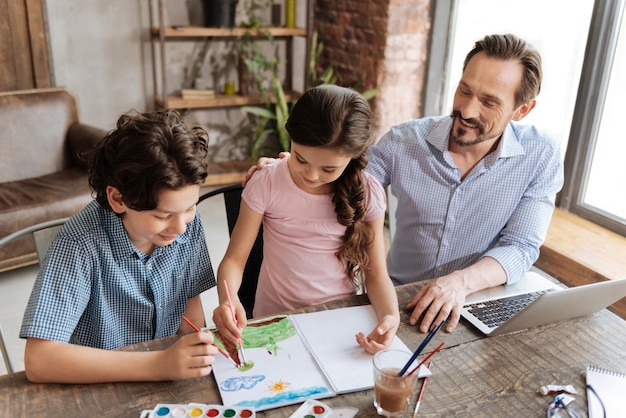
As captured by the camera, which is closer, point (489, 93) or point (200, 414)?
point (200, 414)

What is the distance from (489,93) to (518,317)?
28.4 inches

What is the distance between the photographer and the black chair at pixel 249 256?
5.75 feet

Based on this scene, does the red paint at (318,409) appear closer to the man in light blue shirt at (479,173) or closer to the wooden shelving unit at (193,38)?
the man in light blue shirt at (479,173)

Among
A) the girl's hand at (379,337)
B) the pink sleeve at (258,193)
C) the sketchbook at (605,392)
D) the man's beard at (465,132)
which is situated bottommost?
the sketchbook at (605,392)

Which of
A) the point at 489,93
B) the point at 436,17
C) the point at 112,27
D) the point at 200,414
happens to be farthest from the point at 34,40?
the point at 200,414

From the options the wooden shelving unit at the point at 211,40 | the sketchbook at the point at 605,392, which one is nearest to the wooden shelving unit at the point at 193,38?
the wooden shelving unit at the point at 211,40

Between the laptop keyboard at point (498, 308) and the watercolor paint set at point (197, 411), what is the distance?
628 millimetres

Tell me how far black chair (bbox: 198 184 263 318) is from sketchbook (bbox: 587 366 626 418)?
3.19 ft

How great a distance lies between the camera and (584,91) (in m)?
2.61

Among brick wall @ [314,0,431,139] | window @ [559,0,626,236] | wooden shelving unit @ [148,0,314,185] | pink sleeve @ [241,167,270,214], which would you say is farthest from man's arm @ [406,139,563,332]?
wooden shelving unit @ [148,0,314,185]

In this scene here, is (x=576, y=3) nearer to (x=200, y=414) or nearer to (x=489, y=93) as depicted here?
(x=489, y=93)

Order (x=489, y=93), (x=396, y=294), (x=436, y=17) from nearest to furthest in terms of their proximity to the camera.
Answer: (x=396, y=294), (x=489, y=93), (x=436, y=17)

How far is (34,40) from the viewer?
3.62 meters

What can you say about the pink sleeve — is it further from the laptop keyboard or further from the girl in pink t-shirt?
the laptop keyboard
